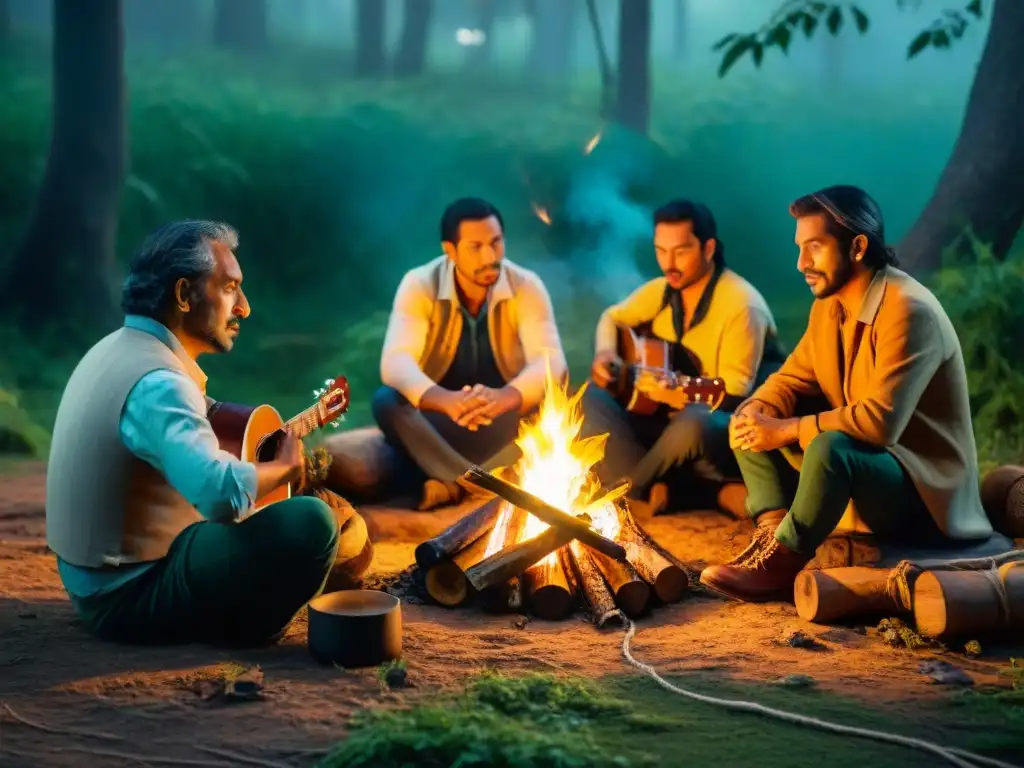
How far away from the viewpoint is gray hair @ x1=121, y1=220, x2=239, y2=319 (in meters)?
4.72

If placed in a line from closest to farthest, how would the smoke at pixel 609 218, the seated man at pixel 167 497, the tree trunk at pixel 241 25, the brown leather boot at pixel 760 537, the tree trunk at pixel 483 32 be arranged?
the seated man at pixel 167 497 → the brown leather boot at pixel 760 537 → the smoke at pixel 609 218 → the tree trunk at pixel 241 25 → the tree trunk at pixel 483 32

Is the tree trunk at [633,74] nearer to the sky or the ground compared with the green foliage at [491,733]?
nearer to the sky

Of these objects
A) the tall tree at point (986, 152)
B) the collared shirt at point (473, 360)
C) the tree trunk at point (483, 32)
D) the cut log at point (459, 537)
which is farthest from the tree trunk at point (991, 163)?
the tree trunk at point (483, 32)

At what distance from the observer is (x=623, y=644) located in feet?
16.9

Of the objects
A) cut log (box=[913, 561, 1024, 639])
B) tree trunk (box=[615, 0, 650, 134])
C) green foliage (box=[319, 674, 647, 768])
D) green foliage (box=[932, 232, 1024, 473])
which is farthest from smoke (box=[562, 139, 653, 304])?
green foliage (box=[319, 674, 647, 768])

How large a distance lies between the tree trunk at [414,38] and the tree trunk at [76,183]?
5.99m

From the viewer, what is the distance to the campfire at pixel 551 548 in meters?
5.68

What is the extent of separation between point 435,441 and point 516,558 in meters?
2.07

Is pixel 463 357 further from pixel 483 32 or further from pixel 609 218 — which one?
pixel 483 32

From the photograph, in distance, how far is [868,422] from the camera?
5.51m

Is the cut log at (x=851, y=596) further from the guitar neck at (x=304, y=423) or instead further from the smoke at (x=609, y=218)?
the smoke at (x=609, y=218)

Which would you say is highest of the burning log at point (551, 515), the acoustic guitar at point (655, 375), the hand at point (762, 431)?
the acoustic guitar at point (655, 375)

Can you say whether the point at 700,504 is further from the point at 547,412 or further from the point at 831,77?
the point at 831,77

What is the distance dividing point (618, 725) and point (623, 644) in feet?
3.33
